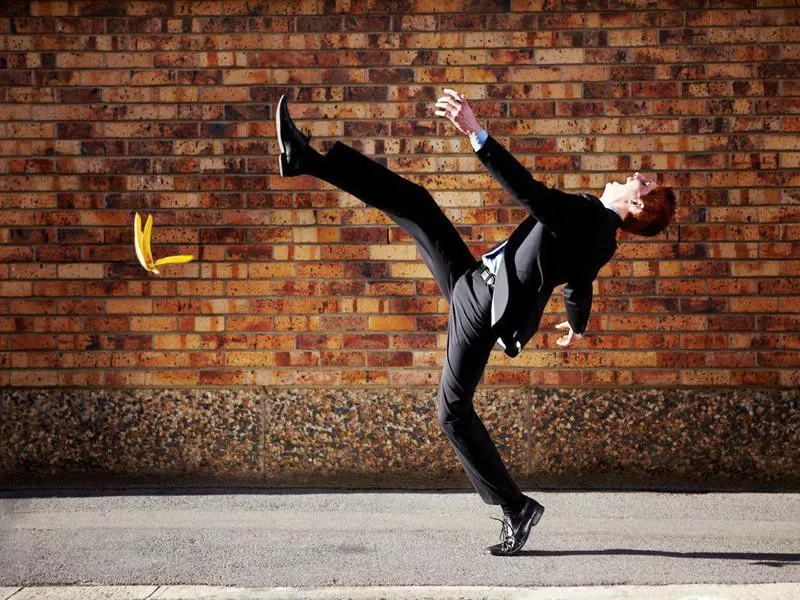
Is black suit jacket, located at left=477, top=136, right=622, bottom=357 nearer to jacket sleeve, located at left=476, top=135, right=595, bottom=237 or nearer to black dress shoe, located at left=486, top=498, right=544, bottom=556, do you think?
jacket sleeve, located at left=476, top=135, right=595, bottom=237

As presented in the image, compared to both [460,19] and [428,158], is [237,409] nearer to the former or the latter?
[428,158]

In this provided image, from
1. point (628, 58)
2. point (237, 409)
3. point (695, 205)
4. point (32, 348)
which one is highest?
point (628, 58)

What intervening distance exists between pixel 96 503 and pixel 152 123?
2.23 metres

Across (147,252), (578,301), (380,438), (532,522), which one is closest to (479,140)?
(578,301)

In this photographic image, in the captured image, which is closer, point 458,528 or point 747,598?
point 747,598

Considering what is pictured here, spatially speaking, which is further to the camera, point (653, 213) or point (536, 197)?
point (653, 213)

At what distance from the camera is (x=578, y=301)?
12.3ft

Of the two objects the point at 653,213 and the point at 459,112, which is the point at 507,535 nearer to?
the point at 653,213

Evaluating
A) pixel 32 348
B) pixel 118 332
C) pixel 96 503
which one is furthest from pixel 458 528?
pixel 32 348

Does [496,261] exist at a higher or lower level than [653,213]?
lower

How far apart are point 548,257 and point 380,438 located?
1997mm

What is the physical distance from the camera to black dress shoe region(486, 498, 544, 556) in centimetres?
389

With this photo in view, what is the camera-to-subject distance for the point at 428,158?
5.09 m

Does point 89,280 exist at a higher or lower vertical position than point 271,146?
lower
